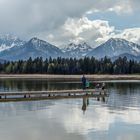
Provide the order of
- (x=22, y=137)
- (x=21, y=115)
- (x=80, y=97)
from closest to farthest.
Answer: (x=22, y=137), (x=21, y=115), (x=80, y=97)

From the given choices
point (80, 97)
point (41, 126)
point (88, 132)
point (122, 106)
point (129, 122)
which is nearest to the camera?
point (88, 132)

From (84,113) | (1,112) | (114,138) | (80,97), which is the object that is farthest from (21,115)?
(80,97)

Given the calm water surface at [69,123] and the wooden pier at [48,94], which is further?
the wooden pier at [48,94]

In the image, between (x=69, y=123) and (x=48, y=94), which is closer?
(x=69, y=123)

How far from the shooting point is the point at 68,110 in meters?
50.3

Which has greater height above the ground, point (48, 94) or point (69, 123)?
point (48, 94)

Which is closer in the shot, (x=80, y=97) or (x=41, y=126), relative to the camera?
(x=41, y=126)

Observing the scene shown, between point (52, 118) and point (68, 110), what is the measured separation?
7.86 m

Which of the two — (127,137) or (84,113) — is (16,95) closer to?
(84,113)

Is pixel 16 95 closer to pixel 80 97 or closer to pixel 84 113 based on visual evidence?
pixel 80 97

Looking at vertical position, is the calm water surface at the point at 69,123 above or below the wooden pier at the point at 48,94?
below

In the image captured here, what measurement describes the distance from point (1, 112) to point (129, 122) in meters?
15.1

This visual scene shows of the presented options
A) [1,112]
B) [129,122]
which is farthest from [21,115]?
[129,122]

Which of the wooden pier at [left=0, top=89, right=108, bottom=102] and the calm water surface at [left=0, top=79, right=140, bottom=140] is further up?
the wooden pier at [left=0, top=89, right=108, bottom=102]
